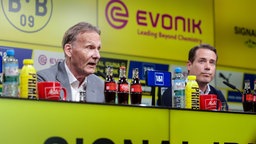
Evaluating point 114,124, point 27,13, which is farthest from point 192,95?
point 27,13

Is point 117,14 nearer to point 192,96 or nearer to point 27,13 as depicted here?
point 27,13

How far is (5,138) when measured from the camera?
75.0 inches

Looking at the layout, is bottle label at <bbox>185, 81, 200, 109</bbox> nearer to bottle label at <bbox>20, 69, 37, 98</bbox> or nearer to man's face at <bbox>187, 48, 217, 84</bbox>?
bottle label at <bbox>20, 69, 37, 98</bbox>

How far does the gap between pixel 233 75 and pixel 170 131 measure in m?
3.58

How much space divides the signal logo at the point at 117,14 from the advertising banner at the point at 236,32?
3.64 feet

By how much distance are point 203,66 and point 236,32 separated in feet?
6.51

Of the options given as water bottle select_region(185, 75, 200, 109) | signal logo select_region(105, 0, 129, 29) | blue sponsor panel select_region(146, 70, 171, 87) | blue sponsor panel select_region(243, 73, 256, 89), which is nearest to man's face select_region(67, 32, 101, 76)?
blue sponsor panel select_region(146, 70, 171, 87)

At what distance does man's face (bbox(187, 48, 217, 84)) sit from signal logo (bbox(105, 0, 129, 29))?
44.9 inches

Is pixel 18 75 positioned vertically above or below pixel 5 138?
above

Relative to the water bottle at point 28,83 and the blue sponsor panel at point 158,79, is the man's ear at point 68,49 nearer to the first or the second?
the blue sponsor panel at point 158,79

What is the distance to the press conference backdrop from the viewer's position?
4453 mm

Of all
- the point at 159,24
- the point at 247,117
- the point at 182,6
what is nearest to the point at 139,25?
the point at 159,24

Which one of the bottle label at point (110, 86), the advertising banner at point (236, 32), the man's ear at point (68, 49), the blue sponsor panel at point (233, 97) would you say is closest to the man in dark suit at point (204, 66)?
the man's ear at point (68, 49)

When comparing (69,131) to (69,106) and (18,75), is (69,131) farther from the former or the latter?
(18,75)
